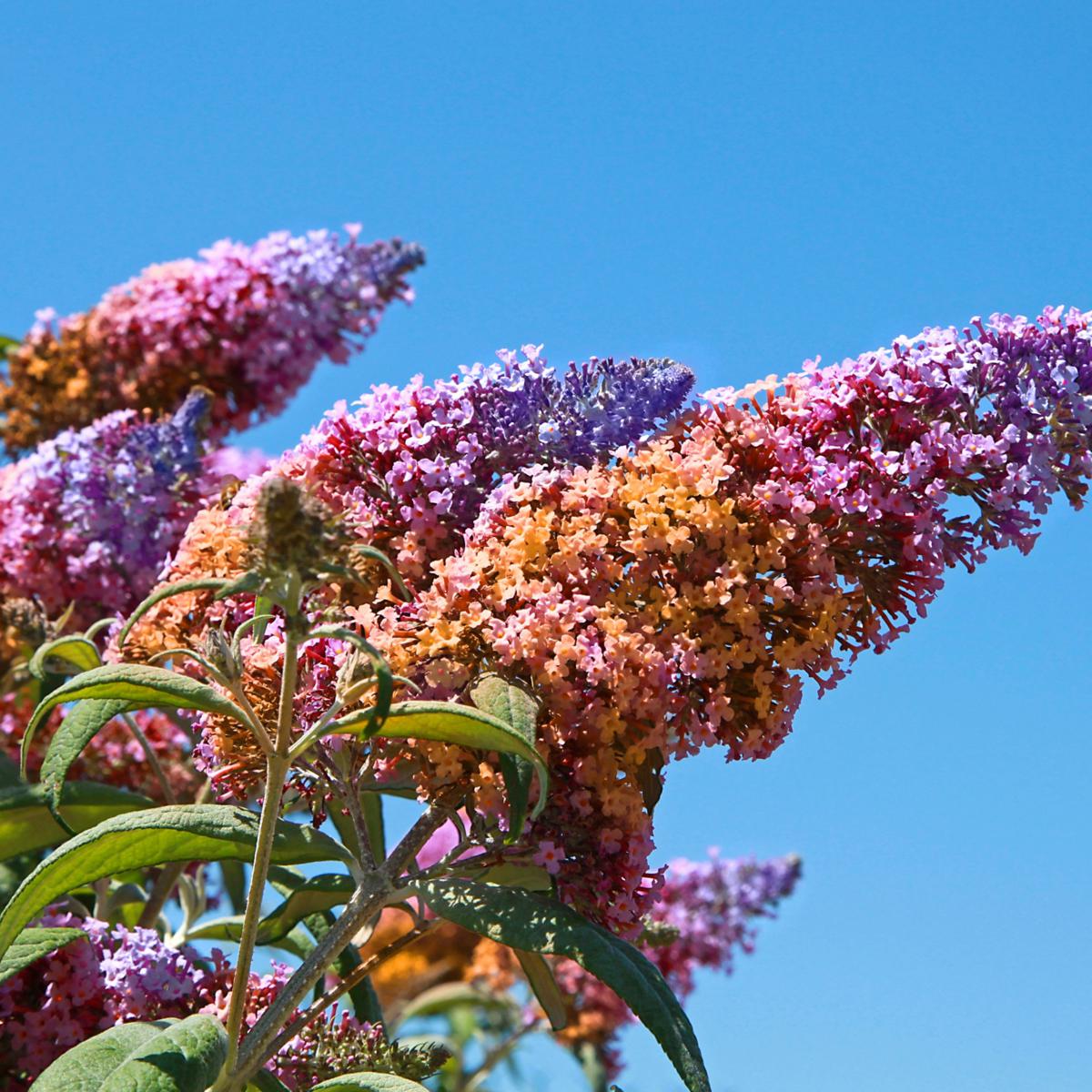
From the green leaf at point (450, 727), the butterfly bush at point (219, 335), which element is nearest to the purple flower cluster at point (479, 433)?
the green leaf at point (450, 727)

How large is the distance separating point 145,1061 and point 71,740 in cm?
64

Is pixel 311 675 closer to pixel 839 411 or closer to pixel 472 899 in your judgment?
pixel 472 899

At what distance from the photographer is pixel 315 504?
6.17ft

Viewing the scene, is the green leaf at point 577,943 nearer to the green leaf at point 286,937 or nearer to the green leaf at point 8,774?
the green leaf at point 286,937

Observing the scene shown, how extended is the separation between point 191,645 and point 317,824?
62 cm

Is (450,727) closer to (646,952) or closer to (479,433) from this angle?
(479,433)

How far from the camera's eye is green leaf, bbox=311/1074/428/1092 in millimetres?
2291

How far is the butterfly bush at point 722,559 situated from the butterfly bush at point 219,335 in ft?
10.4

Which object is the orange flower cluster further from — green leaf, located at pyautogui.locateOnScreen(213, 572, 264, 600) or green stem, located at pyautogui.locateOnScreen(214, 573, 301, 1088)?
green leaf, located at pyautogui.locateOnScreen(213, 572, 264, 600)

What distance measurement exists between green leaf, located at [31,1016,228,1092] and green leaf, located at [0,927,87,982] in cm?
42

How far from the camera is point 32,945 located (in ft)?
8.96

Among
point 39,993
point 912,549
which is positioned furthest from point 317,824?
point 912,549

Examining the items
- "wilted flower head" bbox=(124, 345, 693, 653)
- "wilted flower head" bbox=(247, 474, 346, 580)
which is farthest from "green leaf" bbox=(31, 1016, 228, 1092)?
"wilted flower head" bbox=(124, 345, 693, 653)

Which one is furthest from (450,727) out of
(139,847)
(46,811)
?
(46,811)
